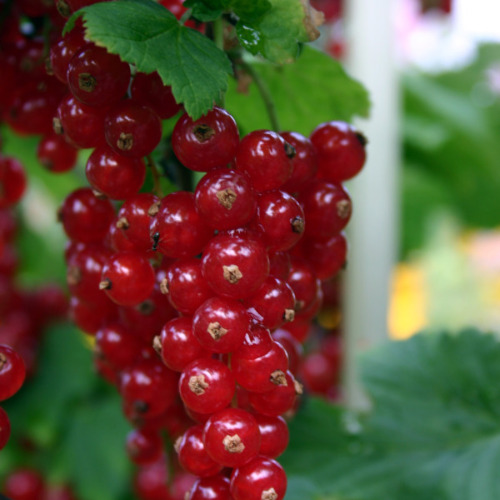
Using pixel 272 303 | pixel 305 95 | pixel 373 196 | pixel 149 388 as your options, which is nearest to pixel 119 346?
pixel 149 388

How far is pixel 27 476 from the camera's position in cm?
100

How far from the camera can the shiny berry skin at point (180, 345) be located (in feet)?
1.17

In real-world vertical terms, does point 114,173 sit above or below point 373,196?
above

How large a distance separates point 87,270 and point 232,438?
6.8 inches

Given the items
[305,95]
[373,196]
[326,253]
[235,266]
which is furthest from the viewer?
[373,196]

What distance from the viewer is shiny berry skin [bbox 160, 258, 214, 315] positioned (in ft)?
1.16

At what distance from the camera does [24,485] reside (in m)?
0.99

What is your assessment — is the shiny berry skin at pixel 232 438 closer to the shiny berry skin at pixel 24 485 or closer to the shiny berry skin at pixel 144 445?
the shiny berry skin at pixel 144 445

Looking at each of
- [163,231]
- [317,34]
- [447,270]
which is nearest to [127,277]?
[163,231]

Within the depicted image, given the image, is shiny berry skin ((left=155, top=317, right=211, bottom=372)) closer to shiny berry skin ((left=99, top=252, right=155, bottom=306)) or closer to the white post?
shiny berry skin ((left=99, top=252, right=155, bottom=306))

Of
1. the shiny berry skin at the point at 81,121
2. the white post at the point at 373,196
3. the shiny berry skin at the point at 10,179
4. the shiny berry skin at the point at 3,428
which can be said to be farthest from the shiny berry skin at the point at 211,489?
the white post at the point at 373,196

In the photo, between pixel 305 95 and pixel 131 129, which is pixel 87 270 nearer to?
pixel 131 129

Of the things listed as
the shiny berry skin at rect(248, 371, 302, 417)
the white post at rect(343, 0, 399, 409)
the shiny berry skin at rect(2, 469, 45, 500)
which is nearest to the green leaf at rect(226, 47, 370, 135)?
the shiny berry skin at rect(248, 371, 302, 417)

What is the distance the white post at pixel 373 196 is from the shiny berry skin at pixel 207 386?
59cm
